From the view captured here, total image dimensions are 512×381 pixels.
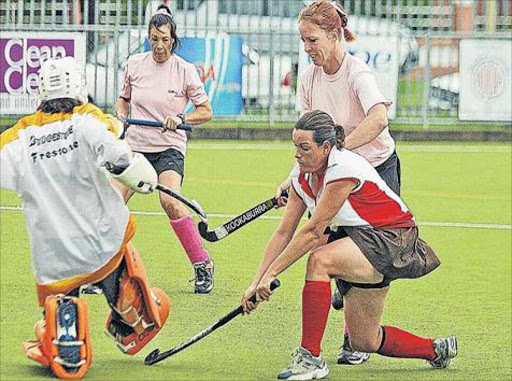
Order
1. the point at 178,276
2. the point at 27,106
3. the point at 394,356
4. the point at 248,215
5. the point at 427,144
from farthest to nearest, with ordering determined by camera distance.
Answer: the point at 427,144 → the point at 27,106 → the point at 178,276 → the point at 248,215 → the point at 394,356

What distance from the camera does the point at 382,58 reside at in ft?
75.0

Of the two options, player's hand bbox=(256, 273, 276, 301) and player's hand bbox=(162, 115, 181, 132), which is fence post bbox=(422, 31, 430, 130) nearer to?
player's hand bbox=(162, 115, 181, 132)

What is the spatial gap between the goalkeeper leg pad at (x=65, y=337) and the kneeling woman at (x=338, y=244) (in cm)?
81

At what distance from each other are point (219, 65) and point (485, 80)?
4.15 metres

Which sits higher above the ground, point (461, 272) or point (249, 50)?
point (249, 50)

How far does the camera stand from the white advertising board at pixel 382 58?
22.6 m

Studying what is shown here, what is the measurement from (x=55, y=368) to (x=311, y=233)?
1.39 m

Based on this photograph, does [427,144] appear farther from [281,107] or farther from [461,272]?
[461,272]

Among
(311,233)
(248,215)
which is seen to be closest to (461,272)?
(248,215)

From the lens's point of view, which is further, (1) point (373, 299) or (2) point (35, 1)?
(2) point (35, 1)

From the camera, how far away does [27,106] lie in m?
21.4

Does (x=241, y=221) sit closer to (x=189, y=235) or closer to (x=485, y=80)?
(x=189, y=235)

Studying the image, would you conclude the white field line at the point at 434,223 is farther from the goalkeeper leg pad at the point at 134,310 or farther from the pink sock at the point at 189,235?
the goalkeeper leg pad at the point at 134,310

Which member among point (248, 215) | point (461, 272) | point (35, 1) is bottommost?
point (461, 272)
